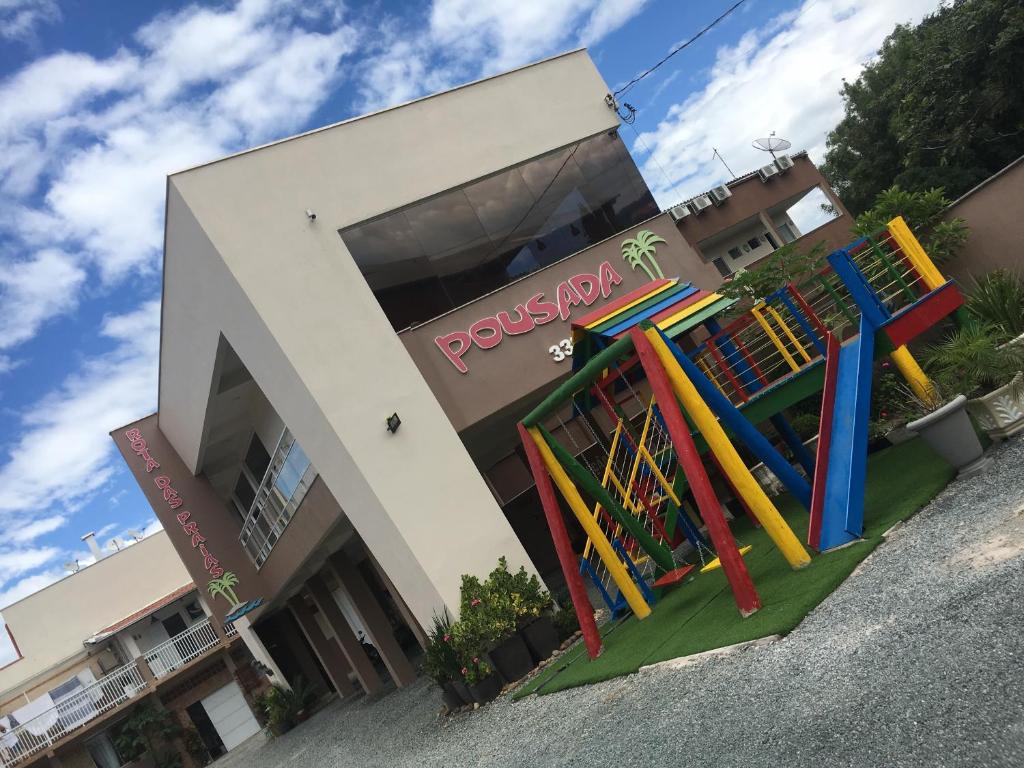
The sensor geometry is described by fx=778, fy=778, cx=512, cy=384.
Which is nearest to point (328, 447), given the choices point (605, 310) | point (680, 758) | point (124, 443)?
point (605, 310)

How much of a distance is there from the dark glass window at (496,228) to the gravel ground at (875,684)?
7.51 m

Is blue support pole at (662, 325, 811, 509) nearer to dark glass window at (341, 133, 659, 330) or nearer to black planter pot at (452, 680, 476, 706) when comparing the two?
black planter pot at (452, 680, 476, 706)

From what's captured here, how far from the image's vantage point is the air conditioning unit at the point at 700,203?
62.0ft

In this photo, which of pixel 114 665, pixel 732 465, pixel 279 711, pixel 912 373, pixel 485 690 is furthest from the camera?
pixel 114 665

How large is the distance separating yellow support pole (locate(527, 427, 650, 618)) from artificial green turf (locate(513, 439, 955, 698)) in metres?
0.28

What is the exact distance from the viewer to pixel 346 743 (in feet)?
47.7

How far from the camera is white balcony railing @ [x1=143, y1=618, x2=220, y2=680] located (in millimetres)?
27016

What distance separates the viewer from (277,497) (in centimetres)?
1766

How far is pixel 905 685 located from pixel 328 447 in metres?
9.53

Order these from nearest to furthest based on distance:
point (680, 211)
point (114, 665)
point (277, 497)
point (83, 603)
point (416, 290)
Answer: point (416, 290)
point (277, 497)
point (680, 211)
point (114, 665)
point (83, 603)

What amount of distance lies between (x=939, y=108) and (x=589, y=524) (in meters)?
24.2

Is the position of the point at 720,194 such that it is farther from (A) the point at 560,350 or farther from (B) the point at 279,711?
(B) the point at 279,711

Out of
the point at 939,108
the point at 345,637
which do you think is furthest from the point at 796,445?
the point at 939,108

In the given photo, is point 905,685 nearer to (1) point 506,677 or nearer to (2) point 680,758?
(2) point 680,758
